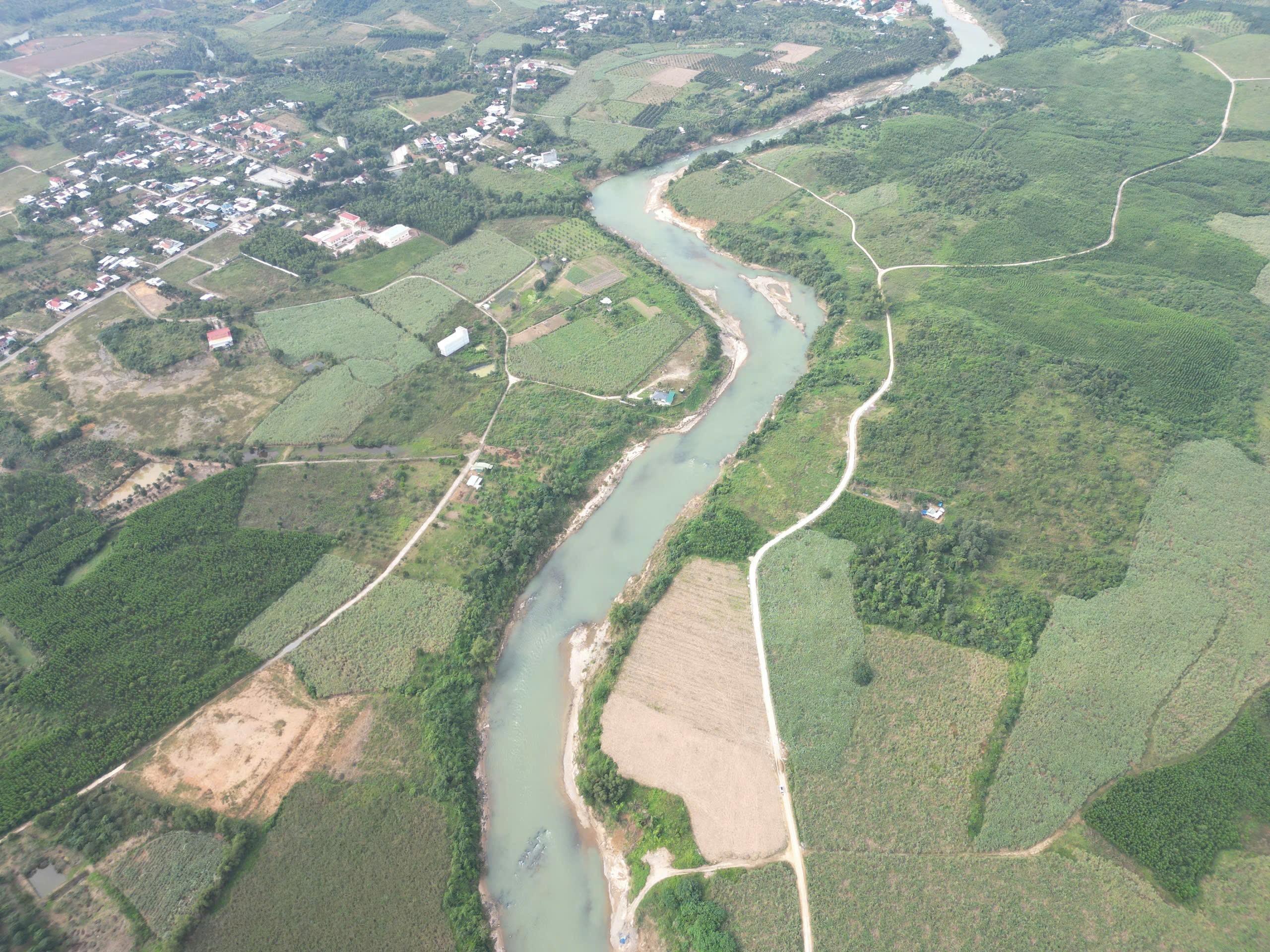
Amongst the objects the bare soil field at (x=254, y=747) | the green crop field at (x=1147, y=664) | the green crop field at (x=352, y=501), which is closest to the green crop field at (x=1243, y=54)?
the green crop field at (x=1147, y=664)

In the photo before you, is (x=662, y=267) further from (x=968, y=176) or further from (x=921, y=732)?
(x=921, y=732)

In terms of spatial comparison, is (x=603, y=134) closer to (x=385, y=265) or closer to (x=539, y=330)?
(x=385, y=265)

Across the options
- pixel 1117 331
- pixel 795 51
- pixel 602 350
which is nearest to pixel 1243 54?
pixel 795 51

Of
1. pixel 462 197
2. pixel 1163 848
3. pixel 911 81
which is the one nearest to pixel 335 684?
pixel 1163 848

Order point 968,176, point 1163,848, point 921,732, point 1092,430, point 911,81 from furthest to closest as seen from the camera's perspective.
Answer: point 911,81, point 968,176, point 1092,430, point 921,732, point 1163,848

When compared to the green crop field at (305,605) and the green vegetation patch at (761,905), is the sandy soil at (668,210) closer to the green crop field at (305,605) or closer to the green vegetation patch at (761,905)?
the green crop field at (305,605)

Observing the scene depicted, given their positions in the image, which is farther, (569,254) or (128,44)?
(128,44)
